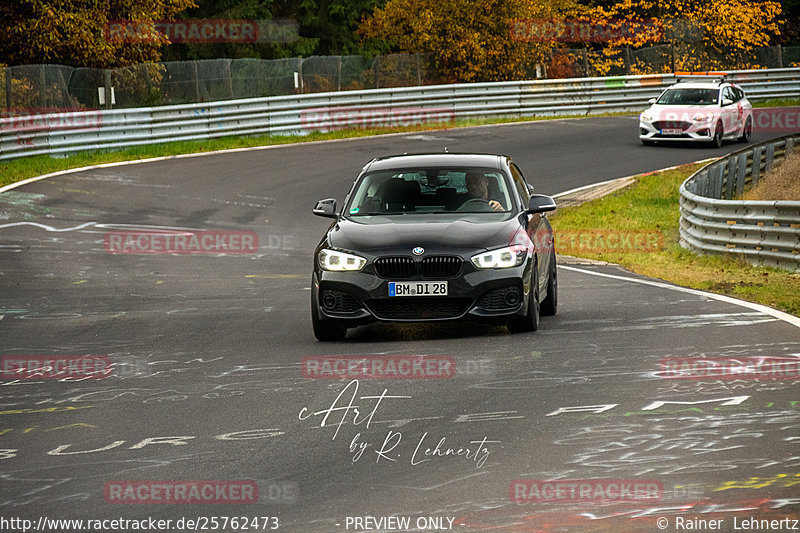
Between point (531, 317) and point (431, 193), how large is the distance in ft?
5.52

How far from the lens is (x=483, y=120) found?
39344 mm

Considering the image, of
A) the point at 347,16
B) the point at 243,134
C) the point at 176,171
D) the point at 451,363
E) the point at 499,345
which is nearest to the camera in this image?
the point at 451,363

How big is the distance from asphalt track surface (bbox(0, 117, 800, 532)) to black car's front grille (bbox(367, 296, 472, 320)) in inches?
11.1

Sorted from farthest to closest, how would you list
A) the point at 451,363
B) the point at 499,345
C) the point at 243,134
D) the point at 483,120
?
1. the point at 483,120
2. the point at 243,134
3. the point at 499,345
4. the point at 451,363

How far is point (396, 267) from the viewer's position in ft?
35.6

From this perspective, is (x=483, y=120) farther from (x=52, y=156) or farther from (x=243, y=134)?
(x=52, y=156)

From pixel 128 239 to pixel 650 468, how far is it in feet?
47.8

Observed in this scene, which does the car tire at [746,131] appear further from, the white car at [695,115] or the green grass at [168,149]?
the green grass at [168,149]

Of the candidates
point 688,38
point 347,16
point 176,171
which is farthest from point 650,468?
point 347,16

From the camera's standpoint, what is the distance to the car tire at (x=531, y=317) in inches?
441

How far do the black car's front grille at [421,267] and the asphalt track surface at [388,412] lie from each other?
618mm

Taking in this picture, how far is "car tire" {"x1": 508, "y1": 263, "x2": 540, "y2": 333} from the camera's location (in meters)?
11.2
